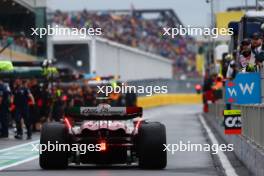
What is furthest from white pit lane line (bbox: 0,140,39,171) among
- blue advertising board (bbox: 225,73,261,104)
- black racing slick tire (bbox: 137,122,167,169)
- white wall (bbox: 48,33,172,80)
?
white wall (bbox: 48,33,172,80)

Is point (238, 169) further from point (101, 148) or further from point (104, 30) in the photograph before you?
point (104, 30)

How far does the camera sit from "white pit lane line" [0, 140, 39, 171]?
67.8 feet

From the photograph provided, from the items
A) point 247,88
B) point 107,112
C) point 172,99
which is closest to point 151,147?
point 107,112

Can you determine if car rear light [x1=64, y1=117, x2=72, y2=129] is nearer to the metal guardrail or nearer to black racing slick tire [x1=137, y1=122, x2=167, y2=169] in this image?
black racing slick tire [x1=137, y1=122, x2=167, y2=169]

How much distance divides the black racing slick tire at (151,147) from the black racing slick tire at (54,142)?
1.18 metres

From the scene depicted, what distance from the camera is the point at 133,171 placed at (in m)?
17.9

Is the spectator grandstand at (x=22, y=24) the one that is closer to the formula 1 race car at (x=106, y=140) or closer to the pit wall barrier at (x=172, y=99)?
the pit wall barrier at (x=172, y=99)

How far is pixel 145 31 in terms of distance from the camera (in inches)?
3740

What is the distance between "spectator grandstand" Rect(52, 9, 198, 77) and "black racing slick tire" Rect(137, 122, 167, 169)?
4432cm

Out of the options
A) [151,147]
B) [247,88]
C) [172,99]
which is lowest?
[172,99]

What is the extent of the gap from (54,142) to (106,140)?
81cm

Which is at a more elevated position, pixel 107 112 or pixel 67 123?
pixel 107 112

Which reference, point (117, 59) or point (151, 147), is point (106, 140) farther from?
point (117, 59)

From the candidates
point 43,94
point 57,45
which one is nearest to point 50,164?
point 43,94
